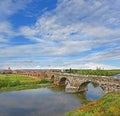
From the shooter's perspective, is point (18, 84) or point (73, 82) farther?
point (18, 84)

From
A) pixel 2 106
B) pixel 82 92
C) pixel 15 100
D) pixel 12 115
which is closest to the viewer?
pixel 12 115

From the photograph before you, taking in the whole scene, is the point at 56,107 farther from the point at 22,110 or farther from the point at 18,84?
the point at 18,84

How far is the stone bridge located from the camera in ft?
198

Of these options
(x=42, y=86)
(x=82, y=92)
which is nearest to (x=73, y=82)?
(x=82, y=92)

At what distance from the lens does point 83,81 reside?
77.9 meters

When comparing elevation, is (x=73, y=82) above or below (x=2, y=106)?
above

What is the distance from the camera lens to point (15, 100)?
6844cm

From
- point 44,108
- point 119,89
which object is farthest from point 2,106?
point 119,89

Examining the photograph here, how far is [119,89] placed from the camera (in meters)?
57.5

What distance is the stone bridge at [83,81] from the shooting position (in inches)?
2379

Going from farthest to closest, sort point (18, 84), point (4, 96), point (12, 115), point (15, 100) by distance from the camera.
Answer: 1. point (18, 84)
2. point (4, 96)
3. point (15, 100)
4. point (12, 115)

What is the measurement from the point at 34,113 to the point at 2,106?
12.1 metres

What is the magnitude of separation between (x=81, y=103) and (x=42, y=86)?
38.8 m

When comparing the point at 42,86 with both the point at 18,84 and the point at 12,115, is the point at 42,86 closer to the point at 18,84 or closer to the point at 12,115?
the point at 18,84
